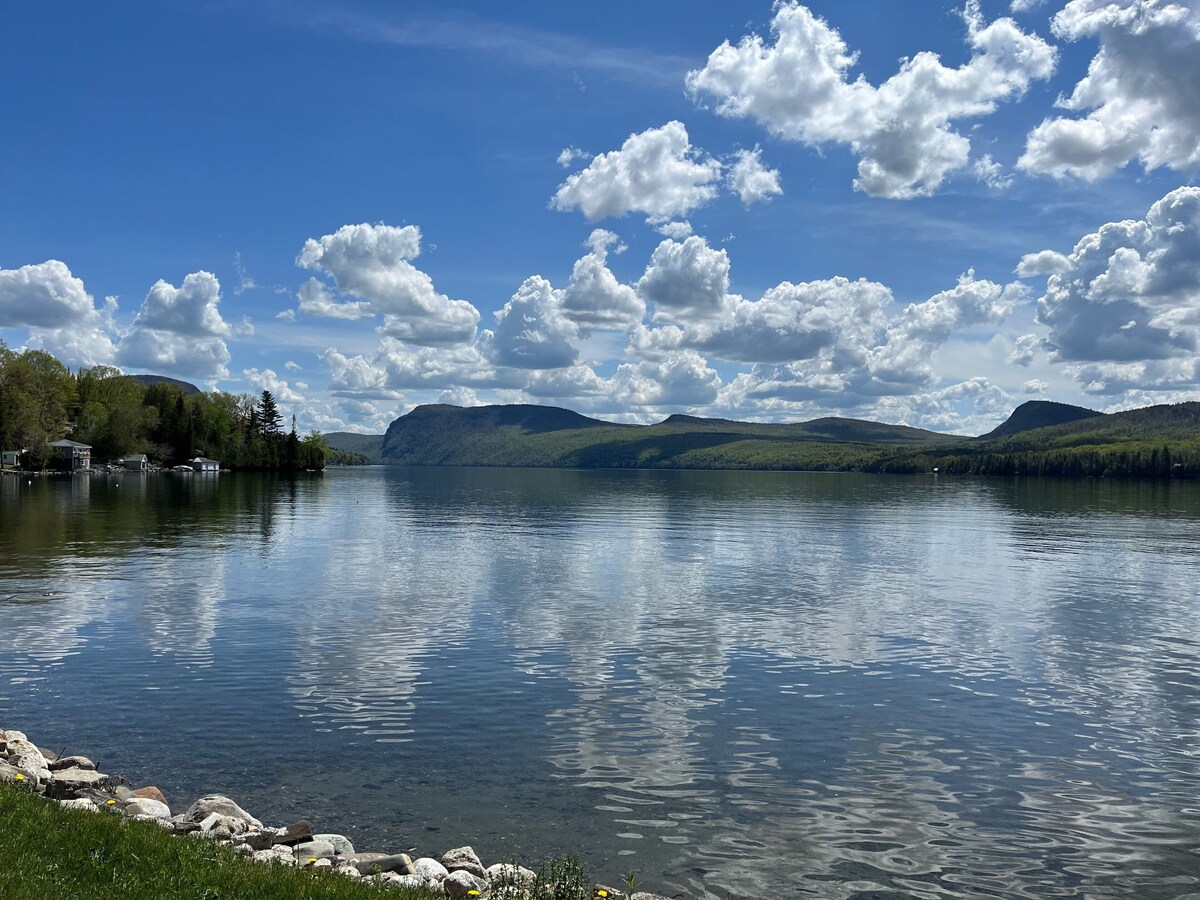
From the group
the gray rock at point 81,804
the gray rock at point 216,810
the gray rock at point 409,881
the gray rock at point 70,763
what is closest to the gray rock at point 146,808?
the gray rock at point 216,810

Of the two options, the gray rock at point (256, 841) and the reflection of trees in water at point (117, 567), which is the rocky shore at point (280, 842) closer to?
the gray rock at point (256, 841)

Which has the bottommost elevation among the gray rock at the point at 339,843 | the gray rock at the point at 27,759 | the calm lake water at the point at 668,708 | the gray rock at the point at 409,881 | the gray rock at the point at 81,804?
the calm lake water at the point at 668,708

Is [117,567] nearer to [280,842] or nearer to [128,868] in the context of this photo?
[280,842]

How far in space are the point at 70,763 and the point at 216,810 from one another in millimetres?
5474

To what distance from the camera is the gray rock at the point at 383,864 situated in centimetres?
1606

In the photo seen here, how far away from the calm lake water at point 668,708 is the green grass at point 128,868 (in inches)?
158

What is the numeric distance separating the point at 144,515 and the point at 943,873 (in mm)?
104825

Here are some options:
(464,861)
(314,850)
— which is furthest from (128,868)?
(464,861)

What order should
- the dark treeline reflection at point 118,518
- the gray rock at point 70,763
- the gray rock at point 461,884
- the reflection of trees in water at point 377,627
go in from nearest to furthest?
the gray rock at point 461,884
the gray rock at point 70,763
the reflection of trees in water at point 377,627
the dark treeline reflection at point 118,518

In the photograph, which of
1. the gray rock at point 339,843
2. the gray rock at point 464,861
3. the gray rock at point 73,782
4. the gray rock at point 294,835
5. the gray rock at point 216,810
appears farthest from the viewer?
the gray rock at point 73,782

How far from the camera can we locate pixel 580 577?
58406 millimetres

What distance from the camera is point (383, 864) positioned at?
16.2 metres

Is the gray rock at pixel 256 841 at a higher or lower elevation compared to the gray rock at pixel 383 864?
higher

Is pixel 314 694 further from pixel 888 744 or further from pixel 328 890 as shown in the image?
→ pixel 888 744
